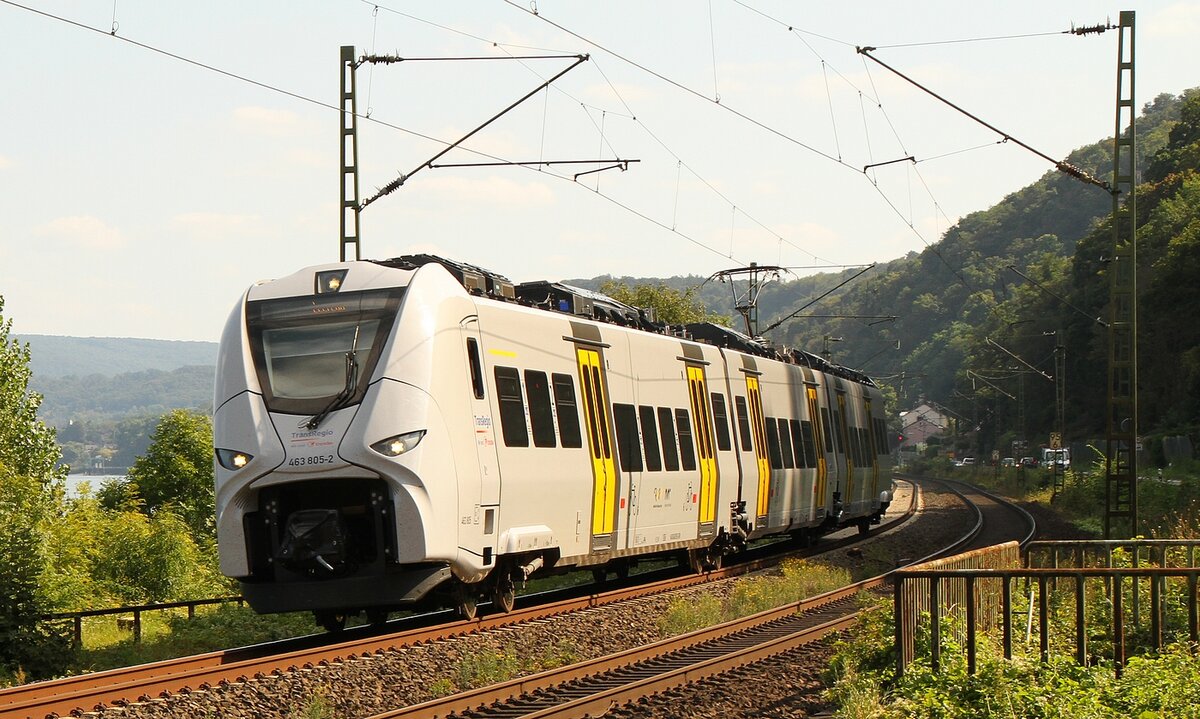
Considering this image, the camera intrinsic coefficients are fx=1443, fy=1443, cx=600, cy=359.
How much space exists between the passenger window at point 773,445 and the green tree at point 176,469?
2631 cm

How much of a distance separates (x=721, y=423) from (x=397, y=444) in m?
9.98

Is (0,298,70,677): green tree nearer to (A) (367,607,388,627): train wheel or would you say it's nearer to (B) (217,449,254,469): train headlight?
(B) (217,449,254,469): train headlight

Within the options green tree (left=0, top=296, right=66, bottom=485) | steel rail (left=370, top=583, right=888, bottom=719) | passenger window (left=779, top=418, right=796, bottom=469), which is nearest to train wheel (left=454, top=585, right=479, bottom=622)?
steel rail (left=370, top=583, right=888, bottom=719)

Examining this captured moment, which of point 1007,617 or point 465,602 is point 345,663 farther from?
point 1007,617

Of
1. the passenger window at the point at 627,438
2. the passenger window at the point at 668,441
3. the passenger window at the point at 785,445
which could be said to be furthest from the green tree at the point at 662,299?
the passenger window at the point at 627,438

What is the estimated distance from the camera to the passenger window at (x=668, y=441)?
19828 millimetres

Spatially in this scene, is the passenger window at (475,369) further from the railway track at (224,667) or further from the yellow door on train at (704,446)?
the yellow door on train at (704,446)

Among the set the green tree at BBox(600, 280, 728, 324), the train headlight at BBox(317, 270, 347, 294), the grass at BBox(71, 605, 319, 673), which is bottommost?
the grass at BBox(71, 605, 319, 673)

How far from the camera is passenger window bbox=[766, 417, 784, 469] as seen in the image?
83.2 feet

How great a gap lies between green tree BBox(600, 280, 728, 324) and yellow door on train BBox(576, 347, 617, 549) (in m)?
45.6

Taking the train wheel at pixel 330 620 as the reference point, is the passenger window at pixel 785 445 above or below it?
above

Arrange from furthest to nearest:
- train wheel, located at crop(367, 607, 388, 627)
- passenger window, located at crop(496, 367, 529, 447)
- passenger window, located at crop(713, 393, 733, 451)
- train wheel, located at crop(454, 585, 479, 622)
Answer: passenger window, located at crop(713, 393, 733, 451), train wheel, located at crop(367, 607, 388, 627), passenger window, located at crop(496, 367, 529, 447), train wheel, located at crop(454, 585, 479, 622)

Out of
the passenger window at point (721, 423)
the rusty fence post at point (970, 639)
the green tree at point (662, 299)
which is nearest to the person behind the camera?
the rusty fence post at point (970, 639)

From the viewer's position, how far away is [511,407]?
1541 centimetres
